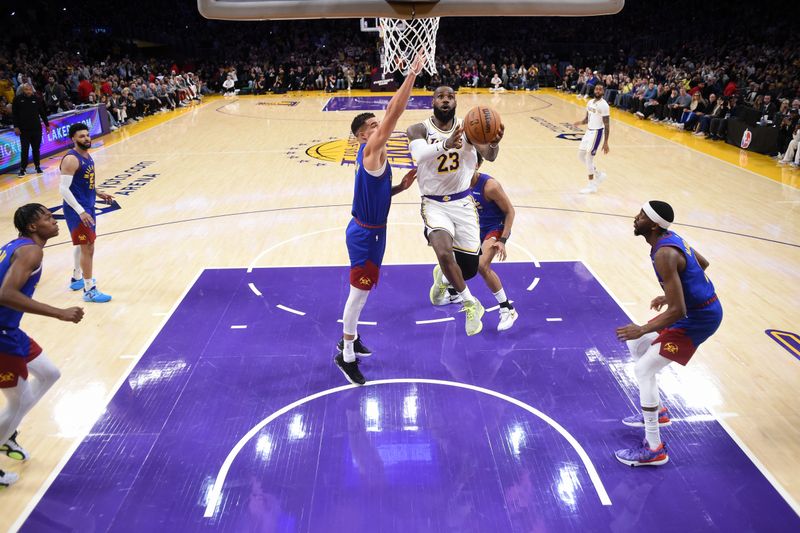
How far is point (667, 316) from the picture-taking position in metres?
3.50

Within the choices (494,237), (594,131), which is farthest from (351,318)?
(594,131)

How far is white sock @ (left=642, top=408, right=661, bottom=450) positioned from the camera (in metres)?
3.81

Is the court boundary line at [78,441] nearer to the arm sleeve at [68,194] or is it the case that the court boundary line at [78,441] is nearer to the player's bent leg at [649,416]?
the arm sleeve at [68,194]

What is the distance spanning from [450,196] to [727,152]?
1059 cm

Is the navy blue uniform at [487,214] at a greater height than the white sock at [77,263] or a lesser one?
greater

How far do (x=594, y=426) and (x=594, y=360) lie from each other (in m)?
0.95

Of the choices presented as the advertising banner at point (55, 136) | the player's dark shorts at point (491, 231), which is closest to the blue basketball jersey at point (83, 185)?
the player's dark shorts at point (491, 231)

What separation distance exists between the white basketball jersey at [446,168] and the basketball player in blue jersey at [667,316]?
193 cm

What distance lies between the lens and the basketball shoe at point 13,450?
3928 mm

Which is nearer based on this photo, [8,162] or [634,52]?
[8,162]

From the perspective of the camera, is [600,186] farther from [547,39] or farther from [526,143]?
[547,39]

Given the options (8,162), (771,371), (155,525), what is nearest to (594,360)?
(771,371)

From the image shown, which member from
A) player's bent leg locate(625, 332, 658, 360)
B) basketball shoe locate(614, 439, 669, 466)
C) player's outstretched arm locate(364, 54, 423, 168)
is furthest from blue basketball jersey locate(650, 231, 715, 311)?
player's outstretched arm locate(364, 54, 423, 168)

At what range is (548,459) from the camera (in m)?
3.93
